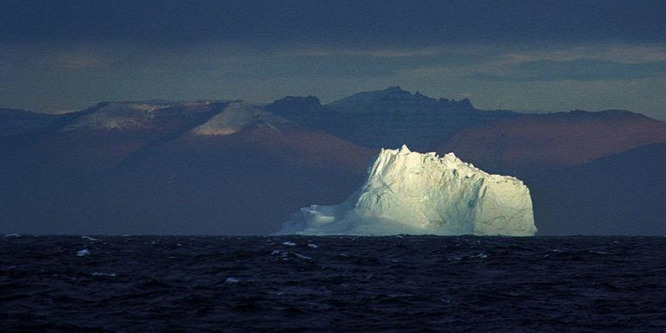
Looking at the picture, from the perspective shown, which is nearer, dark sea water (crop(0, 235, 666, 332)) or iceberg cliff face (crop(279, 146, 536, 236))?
dark sea water (crop(0, 235, 666, 332))

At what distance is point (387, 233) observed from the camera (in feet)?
413

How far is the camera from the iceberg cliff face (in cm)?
12669

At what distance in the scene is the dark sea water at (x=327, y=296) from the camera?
1205 inches

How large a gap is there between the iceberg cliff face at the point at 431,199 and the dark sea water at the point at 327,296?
67.3 metres

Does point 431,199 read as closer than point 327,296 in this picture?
No

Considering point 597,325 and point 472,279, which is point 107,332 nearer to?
point 597,325

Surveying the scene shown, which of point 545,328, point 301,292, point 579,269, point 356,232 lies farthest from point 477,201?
point 545,328

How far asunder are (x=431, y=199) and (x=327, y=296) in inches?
3653

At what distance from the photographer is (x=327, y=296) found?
38.4 meters

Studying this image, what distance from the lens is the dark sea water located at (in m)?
30.6

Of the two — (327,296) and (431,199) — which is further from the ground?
(327,296)

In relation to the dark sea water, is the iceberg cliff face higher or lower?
lower

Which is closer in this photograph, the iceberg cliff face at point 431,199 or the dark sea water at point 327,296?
the dark sea water at point 327,296

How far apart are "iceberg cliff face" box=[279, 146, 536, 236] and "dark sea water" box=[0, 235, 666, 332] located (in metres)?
67.3
